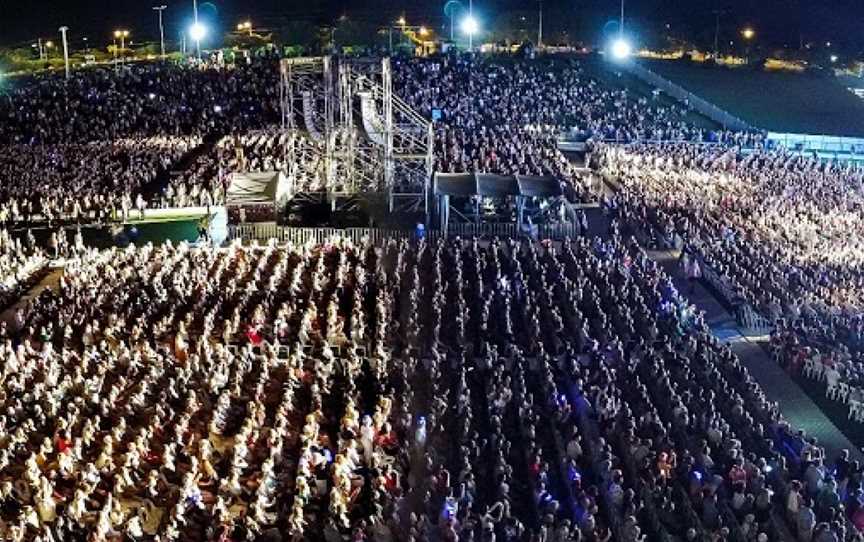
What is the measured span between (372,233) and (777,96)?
54373 millimetres

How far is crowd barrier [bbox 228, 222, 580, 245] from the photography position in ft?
113

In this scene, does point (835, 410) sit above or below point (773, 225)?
below

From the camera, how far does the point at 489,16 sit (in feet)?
378

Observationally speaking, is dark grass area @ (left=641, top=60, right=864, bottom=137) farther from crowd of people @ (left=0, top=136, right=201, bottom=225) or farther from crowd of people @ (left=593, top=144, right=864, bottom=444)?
crowd of people @ (left=0, top=136, right=201, bottom=225)

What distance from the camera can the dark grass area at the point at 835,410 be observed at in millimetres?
20172

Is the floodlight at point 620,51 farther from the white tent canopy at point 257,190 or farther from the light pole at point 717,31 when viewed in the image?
the white tent canopy at point 257,190

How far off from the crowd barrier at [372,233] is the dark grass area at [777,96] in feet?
119

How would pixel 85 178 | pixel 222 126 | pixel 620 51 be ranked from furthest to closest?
pixel 620 51
pixel 222 126
pixel 85 178

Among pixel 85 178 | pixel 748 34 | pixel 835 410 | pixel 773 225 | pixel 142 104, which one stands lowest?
pixel 835 410

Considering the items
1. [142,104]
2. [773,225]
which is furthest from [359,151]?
[142,104]

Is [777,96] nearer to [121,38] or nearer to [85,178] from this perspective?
[85,178]

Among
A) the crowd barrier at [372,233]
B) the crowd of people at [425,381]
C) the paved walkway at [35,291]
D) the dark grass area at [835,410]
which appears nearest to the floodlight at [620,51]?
the crowd of people at [425,381]

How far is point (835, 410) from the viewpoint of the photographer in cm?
2128

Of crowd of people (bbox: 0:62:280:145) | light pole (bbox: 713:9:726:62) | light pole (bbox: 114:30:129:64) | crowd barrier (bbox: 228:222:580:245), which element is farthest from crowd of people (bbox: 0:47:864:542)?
light pole (bbox: 713:9:726:62)
